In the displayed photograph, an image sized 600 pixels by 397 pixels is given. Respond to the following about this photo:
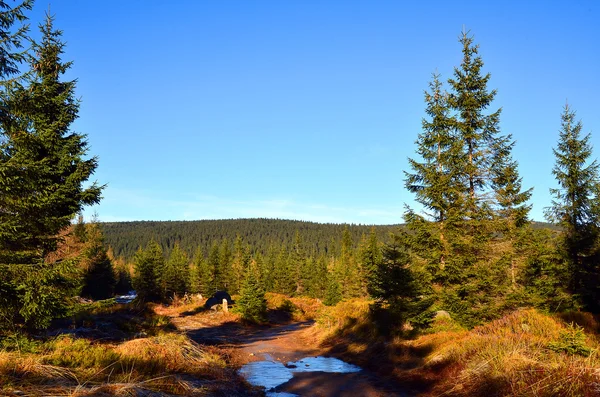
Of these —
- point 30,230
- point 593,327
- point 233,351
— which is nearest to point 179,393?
point 30,230

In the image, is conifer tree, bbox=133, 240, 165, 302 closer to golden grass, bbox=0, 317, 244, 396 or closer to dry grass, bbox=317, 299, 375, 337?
dry grass, bbox=317, 299, 375, 337

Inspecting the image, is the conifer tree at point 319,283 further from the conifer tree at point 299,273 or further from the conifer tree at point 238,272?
the conifer tree at point 238,272

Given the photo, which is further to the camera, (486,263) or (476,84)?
(476,84)

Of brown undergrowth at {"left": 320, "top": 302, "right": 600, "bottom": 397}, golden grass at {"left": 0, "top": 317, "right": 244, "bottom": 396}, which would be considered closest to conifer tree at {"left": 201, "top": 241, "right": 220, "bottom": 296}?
brown undergrowth at {"left": 320, "top": 302, "right": 600, "bottom": 397}

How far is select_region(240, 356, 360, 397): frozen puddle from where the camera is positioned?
12.5 metres

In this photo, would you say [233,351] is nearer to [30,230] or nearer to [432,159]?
[30,230]

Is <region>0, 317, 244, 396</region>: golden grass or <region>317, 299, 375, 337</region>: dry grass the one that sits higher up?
<region>0, 317, 244, 396</region>: golden grass

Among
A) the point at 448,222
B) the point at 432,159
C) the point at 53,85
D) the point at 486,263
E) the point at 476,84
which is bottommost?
the point at 486,263

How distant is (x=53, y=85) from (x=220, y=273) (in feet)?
185

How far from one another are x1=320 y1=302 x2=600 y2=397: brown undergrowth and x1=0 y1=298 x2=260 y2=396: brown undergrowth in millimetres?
5623

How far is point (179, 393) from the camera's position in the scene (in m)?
8.06

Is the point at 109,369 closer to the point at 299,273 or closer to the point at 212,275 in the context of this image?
the point at 212,275

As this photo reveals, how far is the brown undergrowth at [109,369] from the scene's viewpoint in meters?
6.46

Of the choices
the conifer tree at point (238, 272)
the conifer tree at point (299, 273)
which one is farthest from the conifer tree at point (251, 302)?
the conifer tree at point (299, 273)
